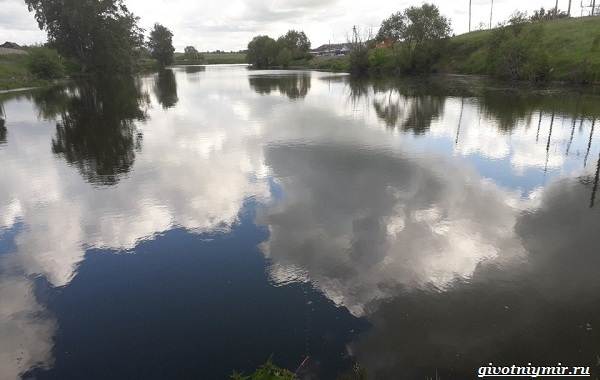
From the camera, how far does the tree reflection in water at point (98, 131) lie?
24.1 metres

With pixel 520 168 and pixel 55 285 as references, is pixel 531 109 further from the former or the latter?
pixel 55 285

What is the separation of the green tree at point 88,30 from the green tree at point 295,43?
78.9 meters

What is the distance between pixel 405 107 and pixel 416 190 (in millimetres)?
29291

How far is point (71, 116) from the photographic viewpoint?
42.2 metres

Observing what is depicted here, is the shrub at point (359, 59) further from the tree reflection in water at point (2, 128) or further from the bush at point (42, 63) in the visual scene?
the tree reflection in water at point (2, 128)

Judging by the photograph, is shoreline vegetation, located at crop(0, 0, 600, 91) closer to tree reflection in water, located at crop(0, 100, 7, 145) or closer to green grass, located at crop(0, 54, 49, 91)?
green grass, located at crop(0, 54, 49, 91)

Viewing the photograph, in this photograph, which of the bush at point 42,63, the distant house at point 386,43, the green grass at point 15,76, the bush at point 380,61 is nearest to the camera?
the green grass at point 15,76

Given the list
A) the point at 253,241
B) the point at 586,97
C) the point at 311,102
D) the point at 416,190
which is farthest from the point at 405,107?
A: the point at 253,241

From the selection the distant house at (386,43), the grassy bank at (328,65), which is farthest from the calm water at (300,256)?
the grassy bank at (328,65)

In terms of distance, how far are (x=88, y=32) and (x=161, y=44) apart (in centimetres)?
8667

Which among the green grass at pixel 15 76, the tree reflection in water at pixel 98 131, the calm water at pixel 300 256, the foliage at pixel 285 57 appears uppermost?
the foliage at pixel 285 57

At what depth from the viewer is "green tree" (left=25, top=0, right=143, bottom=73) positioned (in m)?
98.0

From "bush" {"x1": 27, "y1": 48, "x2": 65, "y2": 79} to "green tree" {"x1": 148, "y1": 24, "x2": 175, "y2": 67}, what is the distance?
101m

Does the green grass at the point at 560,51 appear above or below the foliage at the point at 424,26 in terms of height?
below
